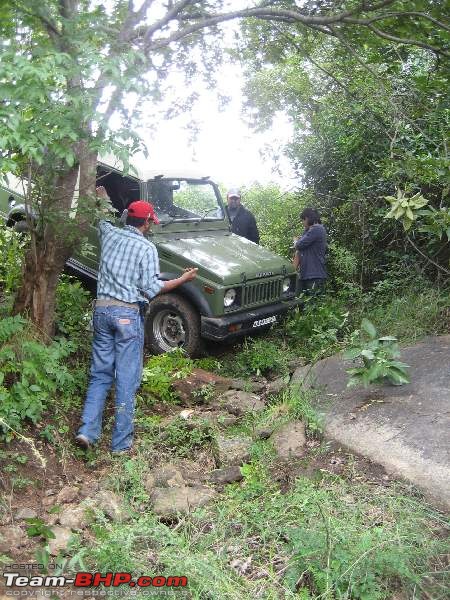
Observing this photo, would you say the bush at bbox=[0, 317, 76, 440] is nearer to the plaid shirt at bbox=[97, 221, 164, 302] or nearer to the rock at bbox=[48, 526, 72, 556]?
the plaid shirt at bbox=[97, 221, 164, 302]

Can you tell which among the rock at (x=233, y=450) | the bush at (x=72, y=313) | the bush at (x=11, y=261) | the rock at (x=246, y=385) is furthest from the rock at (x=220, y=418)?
the bush at (x=11, y=261)

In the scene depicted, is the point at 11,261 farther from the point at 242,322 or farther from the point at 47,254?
the point at 242,322

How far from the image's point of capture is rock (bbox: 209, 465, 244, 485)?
370 centimetres

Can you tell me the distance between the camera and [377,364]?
4.46 m

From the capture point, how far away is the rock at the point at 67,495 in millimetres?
3340

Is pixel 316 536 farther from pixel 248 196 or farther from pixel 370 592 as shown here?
pixel 248 196

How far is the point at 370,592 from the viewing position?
8.22 feet

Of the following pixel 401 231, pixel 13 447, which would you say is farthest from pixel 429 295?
pixel 13 447

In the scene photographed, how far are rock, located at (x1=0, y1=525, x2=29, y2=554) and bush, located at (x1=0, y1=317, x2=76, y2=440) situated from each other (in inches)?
24.0

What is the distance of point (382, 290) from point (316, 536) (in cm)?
459

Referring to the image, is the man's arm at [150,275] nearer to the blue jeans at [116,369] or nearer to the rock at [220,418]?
the blue jeans at [116,369]

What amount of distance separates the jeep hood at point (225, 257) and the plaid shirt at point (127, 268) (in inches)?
62.7

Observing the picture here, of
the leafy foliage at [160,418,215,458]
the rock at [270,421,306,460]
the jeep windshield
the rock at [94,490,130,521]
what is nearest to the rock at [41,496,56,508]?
the rock at [94,490,130,521]

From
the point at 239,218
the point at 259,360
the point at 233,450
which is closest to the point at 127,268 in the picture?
the point at 233,450
